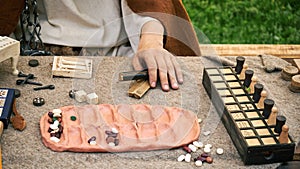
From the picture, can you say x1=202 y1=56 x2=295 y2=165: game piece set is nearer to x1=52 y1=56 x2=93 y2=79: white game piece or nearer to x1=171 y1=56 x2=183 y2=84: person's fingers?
x1=171 y1=56 x2=183 y2=84: person's fingers

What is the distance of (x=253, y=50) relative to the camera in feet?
6.06

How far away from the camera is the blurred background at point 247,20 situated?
294 centimetres

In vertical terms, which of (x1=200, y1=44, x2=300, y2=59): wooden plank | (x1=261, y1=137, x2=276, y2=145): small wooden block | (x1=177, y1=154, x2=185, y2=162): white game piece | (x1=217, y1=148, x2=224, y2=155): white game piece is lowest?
(x1=200, y1=44, x2=300, y2=59): wooden plank

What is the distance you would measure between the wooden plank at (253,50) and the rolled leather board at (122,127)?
1.51ft

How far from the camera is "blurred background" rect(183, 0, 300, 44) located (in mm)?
2941

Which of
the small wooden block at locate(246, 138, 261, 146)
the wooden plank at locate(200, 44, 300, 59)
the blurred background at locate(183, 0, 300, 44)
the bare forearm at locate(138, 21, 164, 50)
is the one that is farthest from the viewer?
the blurred background at locate(183, 0, 300, 44)

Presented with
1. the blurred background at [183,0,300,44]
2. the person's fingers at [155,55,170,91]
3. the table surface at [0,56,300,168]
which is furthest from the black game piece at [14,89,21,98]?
the blurred background at [183,0,300,44]

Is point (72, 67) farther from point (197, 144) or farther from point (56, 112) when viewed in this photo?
point (197, 144)

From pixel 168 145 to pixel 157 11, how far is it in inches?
23.2

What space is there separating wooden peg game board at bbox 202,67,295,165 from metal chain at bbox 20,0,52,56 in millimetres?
501

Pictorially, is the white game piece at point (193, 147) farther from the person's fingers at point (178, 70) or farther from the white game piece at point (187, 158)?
the person's fingers at point (178, 70)

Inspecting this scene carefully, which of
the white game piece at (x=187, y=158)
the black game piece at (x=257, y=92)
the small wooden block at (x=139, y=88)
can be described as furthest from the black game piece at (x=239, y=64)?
the white game piece at (x=187, y=158)

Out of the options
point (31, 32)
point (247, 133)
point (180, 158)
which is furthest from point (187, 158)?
point (31, 32)

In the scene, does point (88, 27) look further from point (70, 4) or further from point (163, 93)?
point (163, 93)
